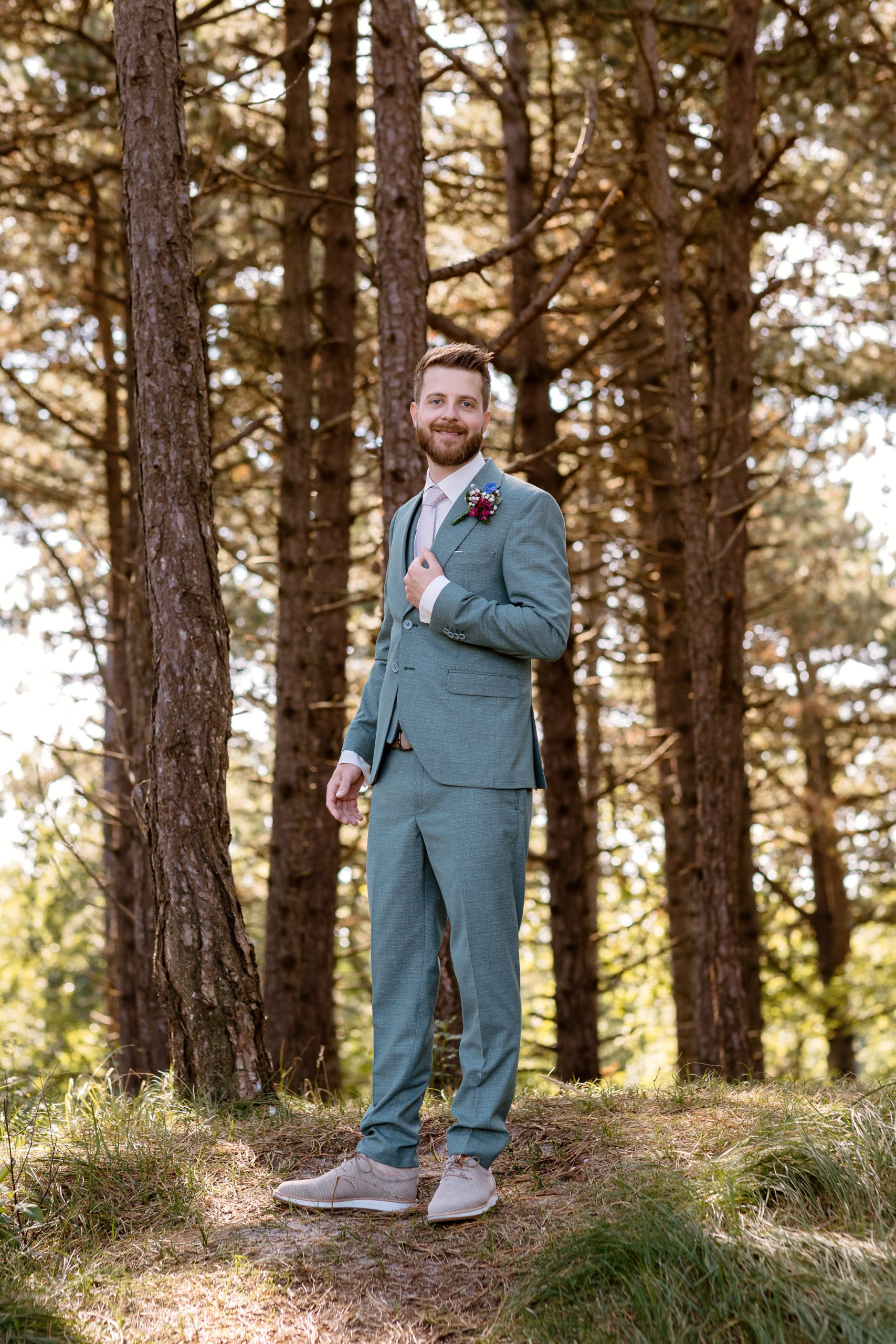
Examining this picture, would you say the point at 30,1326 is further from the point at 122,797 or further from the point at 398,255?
the point at 122,797

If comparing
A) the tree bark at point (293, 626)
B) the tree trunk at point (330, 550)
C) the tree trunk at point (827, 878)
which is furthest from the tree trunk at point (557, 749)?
the tree trunk at point (827, 878)

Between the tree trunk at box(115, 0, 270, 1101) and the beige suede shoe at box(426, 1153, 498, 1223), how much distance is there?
1373 millimetres

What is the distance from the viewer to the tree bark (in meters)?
8.29

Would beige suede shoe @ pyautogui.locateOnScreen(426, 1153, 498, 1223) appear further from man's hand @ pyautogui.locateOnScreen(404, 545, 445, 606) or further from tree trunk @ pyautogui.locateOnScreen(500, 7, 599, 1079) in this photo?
tree trunk @ pyautogui.locateOnScreen(500, 7, 599, 1079)

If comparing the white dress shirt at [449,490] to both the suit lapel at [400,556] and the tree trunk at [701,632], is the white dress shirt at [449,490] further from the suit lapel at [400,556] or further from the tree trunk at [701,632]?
the tree trunk at [701,632]

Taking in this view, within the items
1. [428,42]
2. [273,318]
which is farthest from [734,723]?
[273,318]

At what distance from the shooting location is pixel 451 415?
3299 mm

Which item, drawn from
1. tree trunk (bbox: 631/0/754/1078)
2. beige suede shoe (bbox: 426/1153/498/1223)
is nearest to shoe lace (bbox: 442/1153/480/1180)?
beige suede shoe (bbox: 426/1153/498/1223)

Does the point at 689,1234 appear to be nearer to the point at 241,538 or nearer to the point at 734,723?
the point at 734,723

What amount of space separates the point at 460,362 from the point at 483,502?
38 centimetres

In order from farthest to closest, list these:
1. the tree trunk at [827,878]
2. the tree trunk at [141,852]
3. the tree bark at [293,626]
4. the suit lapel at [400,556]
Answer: the tree trunk at [827,878]
the tree bark at [293,626]
the tree trunk at [141,852]
the suit lapel at [400,556]

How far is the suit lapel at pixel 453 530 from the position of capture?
10.9 feet

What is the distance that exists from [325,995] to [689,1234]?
22.3ft

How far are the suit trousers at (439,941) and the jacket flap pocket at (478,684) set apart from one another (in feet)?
0.47
